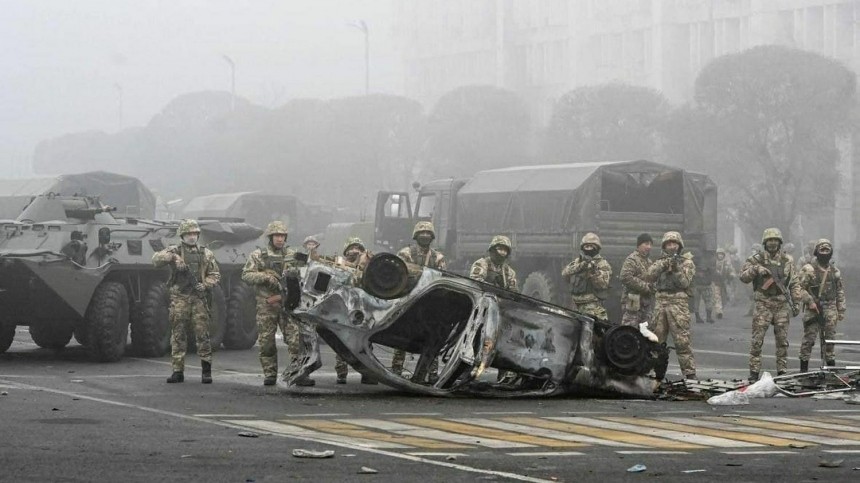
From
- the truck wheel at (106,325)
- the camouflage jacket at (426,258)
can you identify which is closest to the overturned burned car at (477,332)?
the camouflage jacket at (426,258)

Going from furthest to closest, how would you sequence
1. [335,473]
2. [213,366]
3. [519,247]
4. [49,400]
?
[519,247] < [213,366] < [49,400] < [335,473]

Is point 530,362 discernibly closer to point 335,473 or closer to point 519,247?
point 335,473

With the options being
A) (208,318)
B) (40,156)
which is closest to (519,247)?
(208,318)

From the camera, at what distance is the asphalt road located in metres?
9.95

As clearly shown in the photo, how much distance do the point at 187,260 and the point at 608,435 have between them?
6595 mm

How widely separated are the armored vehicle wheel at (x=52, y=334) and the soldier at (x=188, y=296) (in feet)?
15.8

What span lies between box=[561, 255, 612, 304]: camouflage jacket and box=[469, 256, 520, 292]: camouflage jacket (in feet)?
3.84

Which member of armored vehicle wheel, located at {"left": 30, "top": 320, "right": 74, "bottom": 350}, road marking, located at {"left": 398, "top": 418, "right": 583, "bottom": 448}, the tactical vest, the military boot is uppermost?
the tactical vest

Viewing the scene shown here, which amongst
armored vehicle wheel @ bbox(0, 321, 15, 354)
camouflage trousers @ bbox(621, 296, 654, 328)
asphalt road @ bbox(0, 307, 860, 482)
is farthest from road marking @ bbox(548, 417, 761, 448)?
armored vehicle wheel @ bbox(0, 321, 15, 354)

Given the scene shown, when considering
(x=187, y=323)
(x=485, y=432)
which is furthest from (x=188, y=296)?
(x=485, y=432)

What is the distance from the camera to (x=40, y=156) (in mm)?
119375

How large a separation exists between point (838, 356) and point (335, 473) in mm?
14379

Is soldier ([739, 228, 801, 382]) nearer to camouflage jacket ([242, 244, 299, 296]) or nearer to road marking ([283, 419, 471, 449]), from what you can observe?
camouflage jacket ([242, 244, 299, 296])

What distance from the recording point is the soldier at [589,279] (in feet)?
60.3
